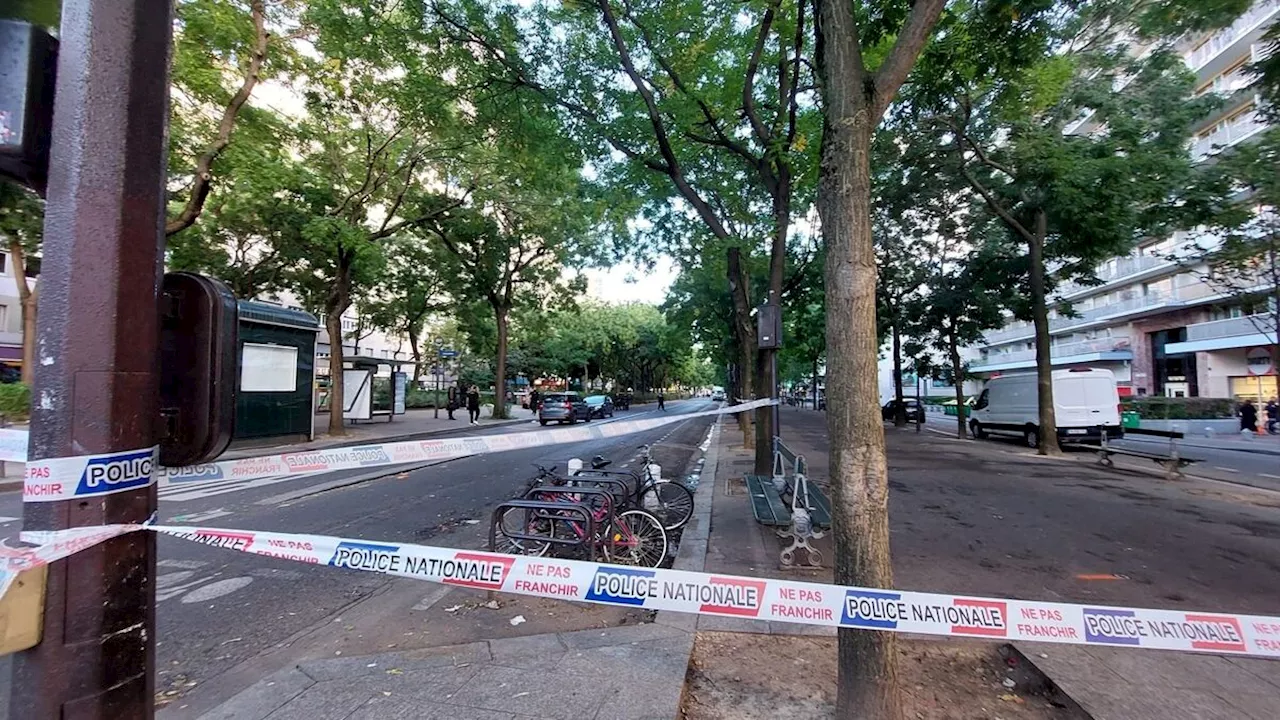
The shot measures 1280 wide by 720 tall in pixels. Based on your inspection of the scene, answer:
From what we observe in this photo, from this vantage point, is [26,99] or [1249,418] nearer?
[26,99]

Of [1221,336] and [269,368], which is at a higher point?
[1221,336]

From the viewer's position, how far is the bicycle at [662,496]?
674 cm

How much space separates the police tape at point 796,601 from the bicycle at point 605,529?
6.29 feet

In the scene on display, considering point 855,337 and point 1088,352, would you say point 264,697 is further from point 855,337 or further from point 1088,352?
point 1088,352

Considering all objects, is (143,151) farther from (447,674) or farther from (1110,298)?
(1110,298)

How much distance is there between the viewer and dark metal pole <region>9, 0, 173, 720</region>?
1.46 m

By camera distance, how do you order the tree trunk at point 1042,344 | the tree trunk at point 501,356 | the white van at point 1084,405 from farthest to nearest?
the tree trunk at point 501,356 → the white van at point 1084,405 → the tree trunk at point 1042,344

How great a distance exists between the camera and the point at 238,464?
3.44 meters

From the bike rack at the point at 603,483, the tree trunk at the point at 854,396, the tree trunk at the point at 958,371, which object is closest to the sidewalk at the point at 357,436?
the bike rack at the point at 603,483

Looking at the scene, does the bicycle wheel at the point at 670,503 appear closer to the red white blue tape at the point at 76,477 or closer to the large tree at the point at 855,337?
the large tree at the point at 855,337

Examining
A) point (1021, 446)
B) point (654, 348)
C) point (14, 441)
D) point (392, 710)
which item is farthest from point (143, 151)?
point (654, 348)

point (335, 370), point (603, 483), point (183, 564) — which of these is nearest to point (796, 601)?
point (603, 483)

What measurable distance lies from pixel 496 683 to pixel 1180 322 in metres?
43.6

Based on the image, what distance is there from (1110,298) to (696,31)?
4488 cm
